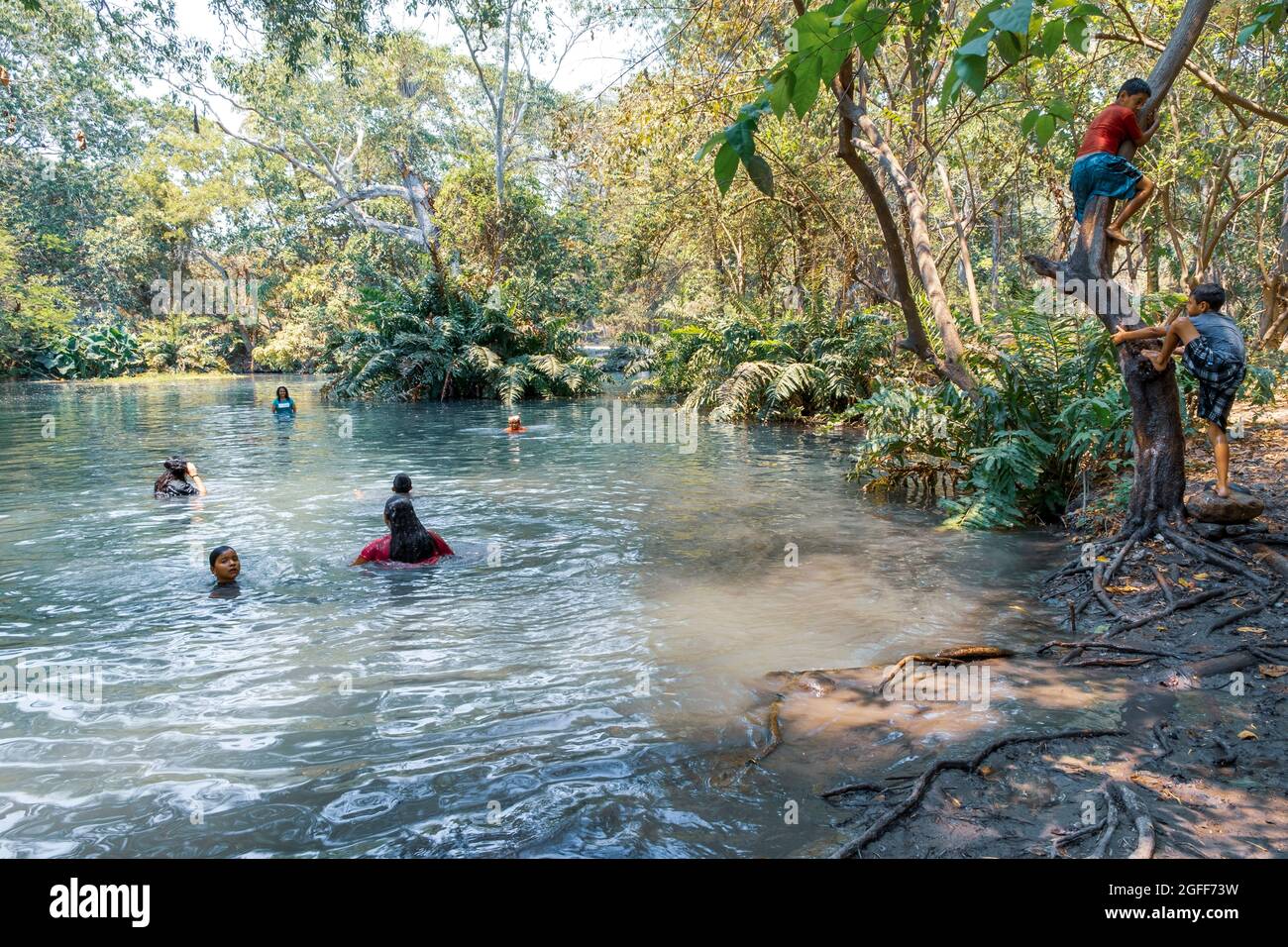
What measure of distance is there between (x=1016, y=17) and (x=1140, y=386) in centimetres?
570

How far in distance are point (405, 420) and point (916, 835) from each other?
20398 mm

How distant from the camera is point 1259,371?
940cm

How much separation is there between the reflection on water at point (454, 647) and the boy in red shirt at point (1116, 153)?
319cm

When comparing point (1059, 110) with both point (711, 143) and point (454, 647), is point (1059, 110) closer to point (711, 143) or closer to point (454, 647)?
point (711, 143)

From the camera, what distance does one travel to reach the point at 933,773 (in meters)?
3.78

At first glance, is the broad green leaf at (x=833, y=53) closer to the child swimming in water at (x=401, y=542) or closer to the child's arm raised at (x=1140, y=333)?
the child's arm raised at (x=1140, y=333)

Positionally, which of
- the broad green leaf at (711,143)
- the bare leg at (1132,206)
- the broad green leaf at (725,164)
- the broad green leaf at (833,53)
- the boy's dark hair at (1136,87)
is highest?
the boy's dark hair at (1136,87)

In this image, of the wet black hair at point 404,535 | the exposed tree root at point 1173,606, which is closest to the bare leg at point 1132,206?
the exposed tree root at point 1173,606

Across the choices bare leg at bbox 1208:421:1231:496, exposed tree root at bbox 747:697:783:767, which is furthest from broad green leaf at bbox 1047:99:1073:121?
bare leg at bbox 1208:421:1231:496

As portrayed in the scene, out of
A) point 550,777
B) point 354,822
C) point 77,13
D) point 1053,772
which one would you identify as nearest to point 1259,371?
point 1053,772

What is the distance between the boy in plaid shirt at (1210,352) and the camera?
6078 millimetres

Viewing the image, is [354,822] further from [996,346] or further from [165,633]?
[996,346]

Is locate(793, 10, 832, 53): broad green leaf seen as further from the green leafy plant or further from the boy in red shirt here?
the green leafy plant

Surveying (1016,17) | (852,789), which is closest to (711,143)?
(1016,17)
